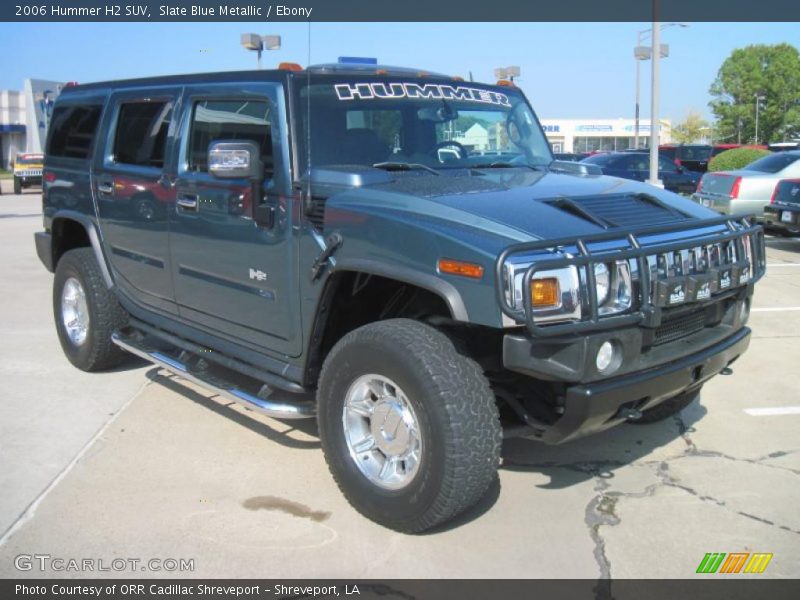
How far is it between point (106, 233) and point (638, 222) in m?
3.62

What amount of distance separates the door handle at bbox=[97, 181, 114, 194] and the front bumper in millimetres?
3347

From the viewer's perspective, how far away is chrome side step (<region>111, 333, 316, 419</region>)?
12.5ft

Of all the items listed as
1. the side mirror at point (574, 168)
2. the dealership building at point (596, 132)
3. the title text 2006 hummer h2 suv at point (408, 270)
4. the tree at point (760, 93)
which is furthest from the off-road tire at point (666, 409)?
A: the tree at point (760, 93)

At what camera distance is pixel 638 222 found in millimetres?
3506

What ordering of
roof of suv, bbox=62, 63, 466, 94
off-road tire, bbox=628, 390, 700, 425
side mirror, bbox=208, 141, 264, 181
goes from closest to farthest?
side mirror, bbox=208, 141, 264, 181 → roof of suv, bbox=62, 63, 466, 94 → off-road tire, bbox=628, 390, 700, 425

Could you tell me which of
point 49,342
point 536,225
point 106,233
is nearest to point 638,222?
point 536,225

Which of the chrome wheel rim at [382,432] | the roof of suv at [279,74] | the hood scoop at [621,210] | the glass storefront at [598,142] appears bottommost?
the chrome wheel rim at [382,432]

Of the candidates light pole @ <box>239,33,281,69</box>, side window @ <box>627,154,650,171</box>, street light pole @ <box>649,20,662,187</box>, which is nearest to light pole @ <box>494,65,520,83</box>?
light pole @ <box>239,33,281,69</box>

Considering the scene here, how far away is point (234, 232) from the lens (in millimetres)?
4152

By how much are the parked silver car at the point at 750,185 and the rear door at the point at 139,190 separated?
1038cm

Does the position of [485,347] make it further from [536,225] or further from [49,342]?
[49,342]

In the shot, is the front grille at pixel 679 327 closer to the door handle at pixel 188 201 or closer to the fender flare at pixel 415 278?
the fender flare at pixel 415 278

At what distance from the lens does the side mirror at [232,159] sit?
3754 mm

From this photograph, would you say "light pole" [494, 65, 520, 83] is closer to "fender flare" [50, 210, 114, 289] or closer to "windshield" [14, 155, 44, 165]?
"fender flare" [50, 210, 114, 289]
